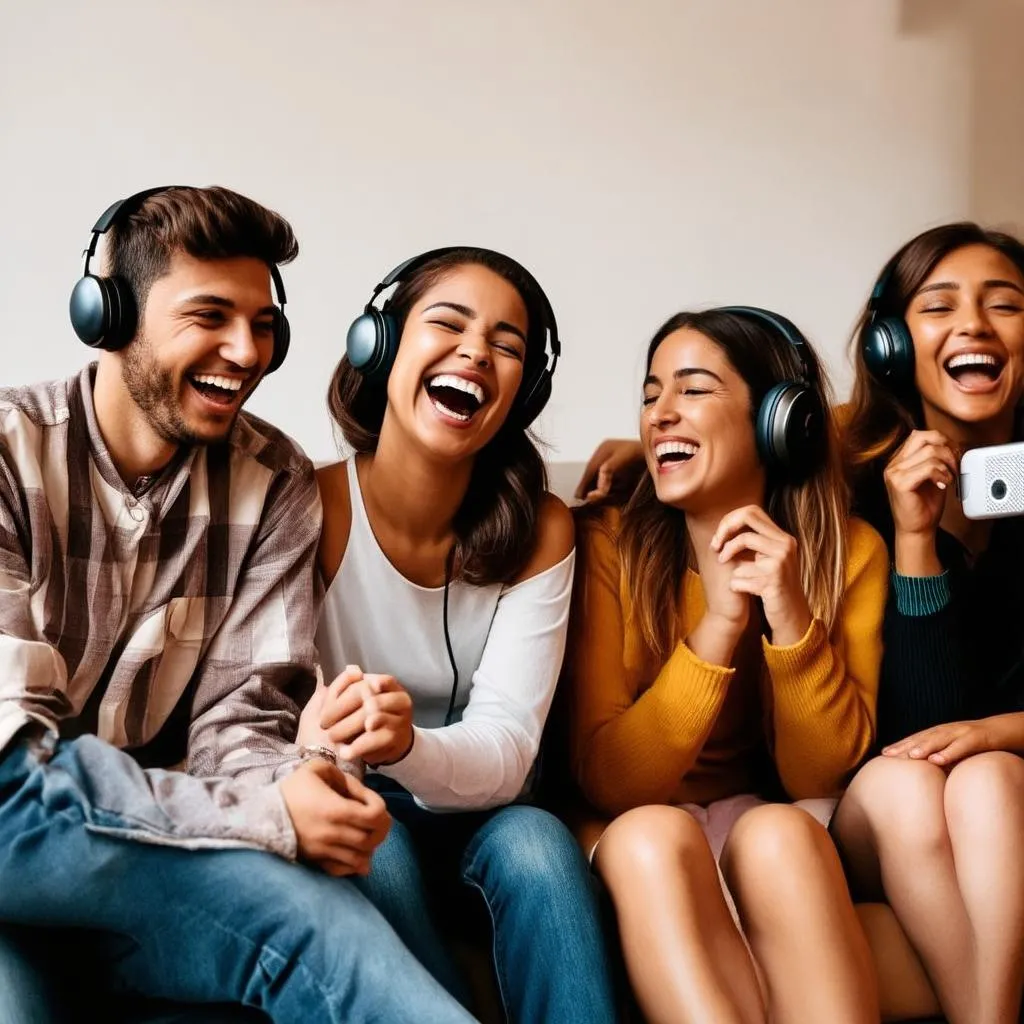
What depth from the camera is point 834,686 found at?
1.58 m

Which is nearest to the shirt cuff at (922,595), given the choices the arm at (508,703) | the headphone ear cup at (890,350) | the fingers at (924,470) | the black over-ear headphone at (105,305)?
the fingers at (924,470)

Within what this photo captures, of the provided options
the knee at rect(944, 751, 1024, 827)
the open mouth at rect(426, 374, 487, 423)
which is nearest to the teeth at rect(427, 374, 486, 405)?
the open mouth at rect(426, 374, 487, 423)

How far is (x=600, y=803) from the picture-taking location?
162 centimetres

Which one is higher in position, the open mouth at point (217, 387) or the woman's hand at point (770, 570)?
the open mouth at point (217, 387)

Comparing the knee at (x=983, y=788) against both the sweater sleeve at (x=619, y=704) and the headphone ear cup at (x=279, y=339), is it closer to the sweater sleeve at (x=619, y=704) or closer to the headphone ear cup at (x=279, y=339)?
the sweater sleeve at (x=619, y=704)

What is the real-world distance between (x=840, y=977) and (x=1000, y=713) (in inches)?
21.7

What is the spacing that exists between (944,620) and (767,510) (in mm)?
290

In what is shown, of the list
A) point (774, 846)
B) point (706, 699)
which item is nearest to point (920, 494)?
point (706, 699)

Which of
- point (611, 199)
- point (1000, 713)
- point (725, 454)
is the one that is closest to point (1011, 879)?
point (1000, 713)

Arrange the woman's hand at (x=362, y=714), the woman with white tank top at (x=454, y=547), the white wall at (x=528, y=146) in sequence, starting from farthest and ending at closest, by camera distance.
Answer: the white wall at (x=528, y=146), the woman with white tank top at (x=454, y=547), the woman's hand at (x=362, y=714)

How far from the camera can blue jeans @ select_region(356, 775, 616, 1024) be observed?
1.26 metres

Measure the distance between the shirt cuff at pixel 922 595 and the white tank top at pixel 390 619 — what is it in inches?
21.0

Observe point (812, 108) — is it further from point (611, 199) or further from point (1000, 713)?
point (1000, 713)

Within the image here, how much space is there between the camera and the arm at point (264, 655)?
1.34m
